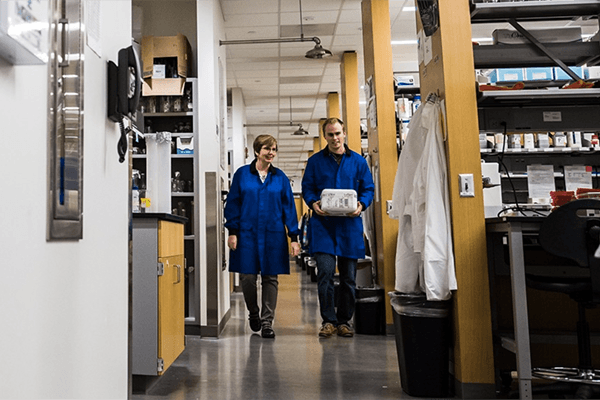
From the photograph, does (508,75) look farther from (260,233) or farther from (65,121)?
(65,121)

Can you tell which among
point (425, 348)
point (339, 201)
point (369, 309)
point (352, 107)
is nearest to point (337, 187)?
point (339, 201)

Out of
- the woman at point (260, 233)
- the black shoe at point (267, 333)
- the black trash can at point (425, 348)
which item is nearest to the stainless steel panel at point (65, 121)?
the black trash can at point (425, 348)

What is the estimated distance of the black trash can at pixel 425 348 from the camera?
2.55m

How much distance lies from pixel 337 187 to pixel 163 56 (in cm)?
194

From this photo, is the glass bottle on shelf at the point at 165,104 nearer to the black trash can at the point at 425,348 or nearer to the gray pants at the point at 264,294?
the gray pants at the point at 264,294

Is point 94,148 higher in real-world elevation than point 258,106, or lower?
lower

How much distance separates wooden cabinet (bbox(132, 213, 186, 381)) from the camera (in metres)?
2.58

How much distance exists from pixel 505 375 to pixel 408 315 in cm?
59

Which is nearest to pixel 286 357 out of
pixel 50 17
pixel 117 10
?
pixel 117 10

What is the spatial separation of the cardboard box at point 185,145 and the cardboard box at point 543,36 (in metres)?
2.67

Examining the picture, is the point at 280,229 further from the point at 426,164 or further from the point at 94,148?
the point at 94,148

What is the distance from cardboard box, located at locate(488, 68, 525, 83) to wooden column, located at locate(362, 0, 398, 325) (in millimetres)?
972

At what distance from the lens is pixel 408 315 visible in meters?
2.57

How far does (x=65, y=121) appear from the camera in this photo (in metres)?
1.23
